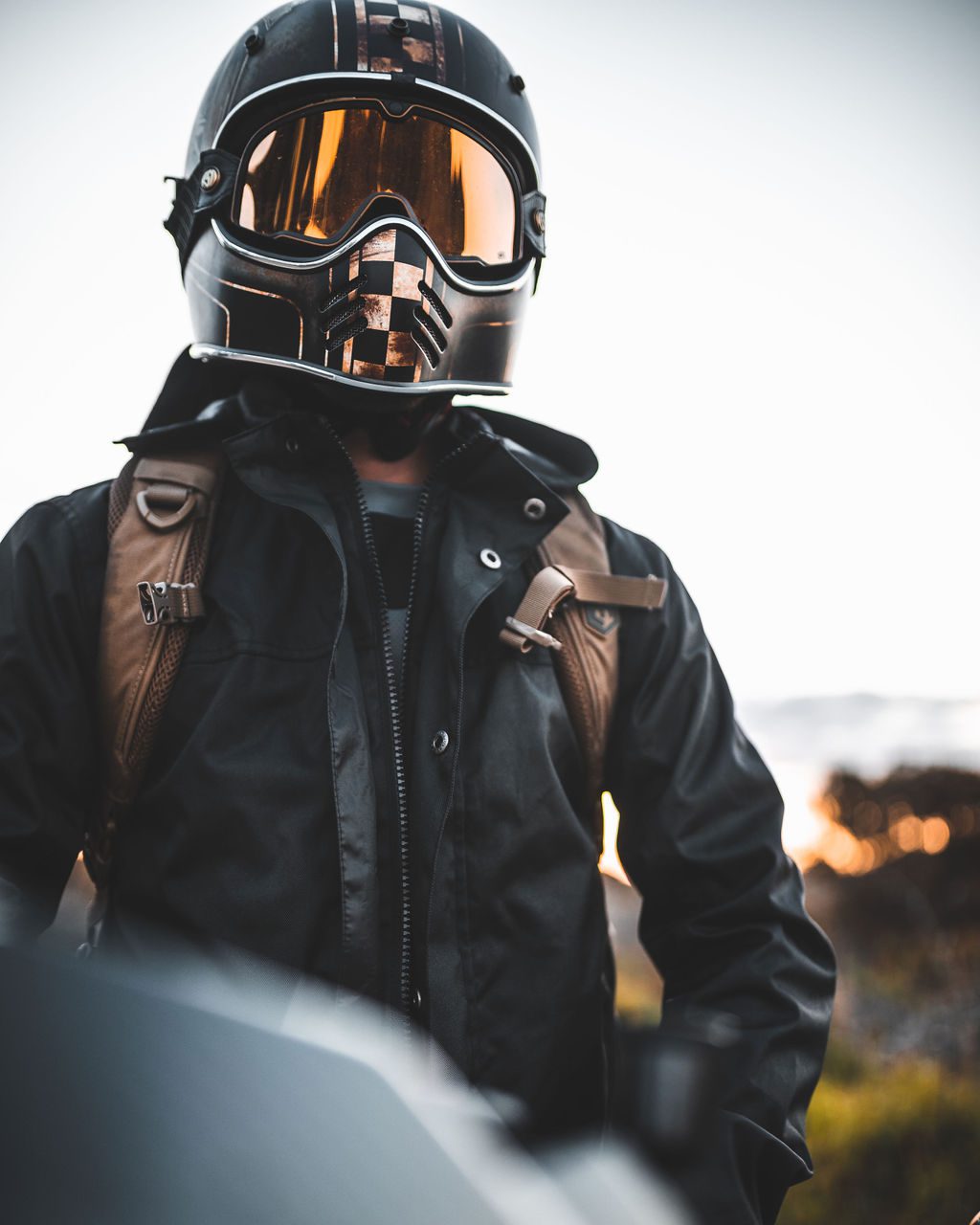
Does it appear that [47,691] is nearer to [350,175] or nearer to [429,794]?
[429,794]

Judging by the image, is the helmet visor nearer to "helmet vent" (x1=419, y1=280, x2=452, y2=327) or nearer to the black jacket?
"helmet vent" (x1=419, y1=280, x2=452, y2=327)

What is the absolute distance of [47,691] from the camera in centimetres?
159

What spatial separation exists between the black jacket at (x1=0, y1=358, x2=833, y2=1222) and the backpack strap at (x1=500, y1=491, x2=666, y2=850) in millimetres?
30

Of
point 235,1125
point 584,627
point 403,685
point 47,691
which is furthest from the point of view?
point 584,627

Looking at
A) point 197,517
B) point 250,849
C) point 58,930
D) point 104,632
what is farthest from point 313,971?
point 58,930

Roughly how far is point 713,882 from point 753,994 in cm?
18

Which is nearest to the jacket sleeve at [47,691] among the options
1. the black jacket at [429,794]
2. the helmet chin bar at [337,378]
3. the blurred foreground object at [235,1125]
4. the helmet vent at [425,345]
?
the black jacket at [429,794]

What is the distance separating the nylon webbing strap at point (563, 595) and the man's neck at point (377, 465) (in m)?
0.32

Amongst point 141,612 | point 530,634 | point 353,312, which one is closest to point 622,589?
point 530,634

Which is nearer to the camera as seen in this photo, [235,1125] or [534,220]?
[235,1125]

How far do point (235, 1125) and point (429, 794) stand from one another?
105cm

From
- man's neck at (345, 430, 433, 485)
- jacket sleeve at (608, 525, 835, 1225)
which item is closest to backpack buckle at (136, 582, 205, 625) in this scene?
man's neck at (345, 430, 433, 485)

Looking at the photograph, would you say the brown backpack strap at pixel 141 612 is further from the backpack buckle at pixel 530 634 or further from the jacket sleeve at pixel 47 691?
the backpack buckle at pixel 530 634

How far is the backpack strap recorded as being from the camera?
1.76m
